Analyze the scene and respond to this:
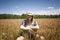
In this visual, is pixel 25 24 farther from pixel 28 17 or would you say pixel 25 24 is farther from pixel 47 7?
pixel 47 7

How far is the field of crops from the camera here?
1.85 metres

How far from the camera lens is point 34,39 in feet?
5.99

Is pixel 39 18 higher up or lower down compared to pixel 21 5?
lower down

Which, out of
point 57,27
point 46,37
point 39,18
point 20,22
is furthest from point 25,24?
point 57,27

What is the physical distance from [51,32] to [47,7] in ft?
1.15

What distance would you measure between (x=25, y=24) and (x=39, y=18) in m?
0.21

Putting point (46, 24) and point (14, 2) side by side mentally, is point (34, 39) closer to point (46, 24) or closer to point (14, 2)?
point (46, 24)

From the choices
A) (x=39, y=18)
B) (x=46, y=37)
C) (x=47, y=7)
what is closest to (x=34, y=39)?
(x=46, y=37)

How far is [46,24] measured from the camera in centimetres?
188

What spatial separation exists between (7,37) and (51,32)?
1.98ft

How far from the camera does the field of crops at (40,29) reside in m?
1.85

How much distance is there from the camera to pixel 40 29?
1856 mm

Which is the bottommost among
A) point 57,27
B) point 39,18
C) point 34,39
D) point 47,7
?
point 34,39

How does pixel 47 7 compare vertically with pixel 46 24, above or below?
above
